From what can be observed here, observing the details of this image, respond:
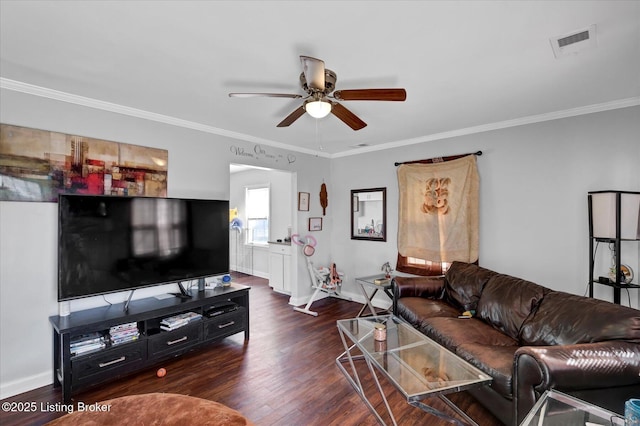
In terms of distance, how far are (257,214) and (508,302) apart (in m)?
5.50

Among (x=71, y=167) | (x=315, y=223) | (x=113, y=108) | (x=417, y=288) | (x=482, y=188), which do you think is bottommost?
(x=417, y=288)

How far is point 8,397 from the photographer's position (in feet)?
7.79

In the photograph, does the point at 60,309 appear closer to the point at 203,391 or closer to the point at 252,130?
the point at 203,391

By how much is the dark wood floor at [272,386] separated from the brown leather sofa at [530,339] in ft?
1.53

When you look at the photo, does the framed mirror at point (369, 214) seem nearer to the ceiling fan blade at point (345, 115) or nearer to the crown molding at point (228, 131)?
the crown molding at point (228, 131)

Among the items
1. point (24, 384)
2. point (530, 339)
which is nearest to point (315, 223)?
point (530, 339)

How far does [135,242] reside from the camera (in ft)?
9.31

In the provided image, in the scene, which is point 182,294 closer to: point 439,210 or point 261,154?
point 261,154

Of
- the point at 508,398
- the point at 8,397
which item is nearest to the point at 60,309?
the point at 8,397

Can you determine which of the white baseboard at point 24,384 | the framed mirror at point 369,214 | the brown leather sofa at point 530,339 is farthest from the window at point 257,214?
the white baseboard at point 24,384

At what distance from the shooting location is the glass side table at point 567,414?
134cm

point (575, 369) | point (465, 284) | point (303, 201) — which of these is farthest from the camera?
point (303, 201)

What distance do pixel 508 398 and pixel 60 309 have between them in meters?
3.52

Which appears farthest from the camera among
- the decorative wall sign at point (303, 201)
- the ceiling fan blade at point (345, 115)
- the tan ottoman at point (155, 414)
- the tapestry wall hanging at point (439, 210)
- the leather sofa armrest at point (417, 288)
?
the decorative wall sign at point (303, 201)
